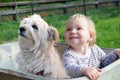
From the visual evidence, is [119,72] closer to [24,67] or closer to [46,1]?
[24,67]

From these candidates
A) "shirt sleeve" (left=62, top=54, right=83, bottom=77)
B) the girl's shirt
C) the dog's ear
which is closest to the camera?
"shirt sleeve" (left=62, top=54, right=83, bottom=77)

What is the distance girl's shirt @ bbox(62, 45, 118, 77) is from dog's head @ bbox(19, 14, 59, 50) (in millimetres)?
241

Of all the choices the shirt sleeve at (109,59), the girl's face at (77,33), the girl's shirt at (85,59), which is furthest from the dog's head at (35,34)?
the shirt sleeve at (109,59)

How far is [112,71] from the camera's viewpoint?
2854 mm

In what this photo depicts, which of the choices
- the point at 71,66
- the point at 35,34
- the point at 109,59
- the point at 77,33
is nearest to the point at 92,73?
the point at 71,66

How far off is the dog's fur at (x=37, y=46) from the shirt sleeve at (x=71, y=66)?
0.22 ft

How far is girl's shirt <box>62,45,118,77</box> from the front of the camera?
326 centimetres

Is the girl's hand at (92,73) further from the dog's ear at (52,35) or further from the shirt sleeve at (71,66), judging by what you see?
the dog's ear at (52,35)

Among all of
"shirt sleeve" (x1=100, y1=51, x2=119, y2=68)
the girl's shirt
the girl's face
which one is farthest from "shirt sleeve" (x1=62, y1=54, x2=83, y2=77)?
"shirt sleeve" (x1=100, y1=51, x2=119, y2=68)

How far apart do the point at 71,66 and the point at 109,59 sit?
0.60 metres

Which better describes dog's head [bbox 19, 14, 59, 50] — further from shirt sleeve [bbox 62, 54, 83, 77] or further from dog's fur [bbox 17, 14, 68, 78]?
shirt sleeve [bbox 62, 54, 83, 77]

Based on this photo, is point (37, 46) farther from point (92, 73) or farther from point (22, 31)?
point (92, 73)

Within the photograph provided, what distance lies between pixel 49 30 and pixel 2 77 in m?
0.73

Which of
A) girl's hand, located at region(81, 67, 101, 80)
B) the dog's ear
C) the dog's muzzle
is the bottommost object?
girl's hand, located at region(81, 67, 101, 80)
